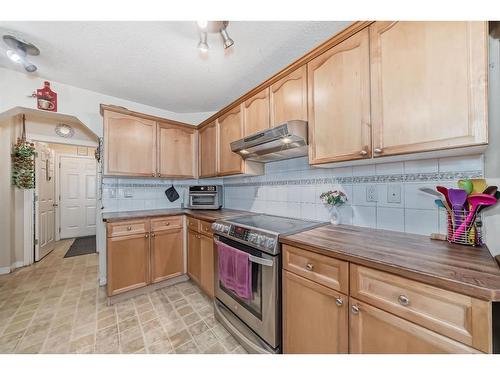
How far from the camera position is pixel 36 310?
1892 millimetres

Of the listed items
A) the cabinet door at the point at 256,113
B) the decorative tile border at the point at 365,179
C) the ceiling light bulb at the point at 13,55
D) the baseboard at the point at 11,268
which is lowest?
the baseboard at the point at 11,268

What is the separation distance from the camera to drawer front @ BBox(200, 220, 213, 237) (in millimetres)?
1981

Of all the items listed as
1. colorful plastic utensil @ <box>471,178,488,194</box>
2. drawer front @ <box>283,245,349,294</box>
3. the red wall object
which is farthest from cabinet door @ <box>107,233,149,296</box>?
colorful plastic utensil @ <box>471,178,488,194</box>

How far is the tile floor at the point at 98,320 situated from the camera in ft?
4.81

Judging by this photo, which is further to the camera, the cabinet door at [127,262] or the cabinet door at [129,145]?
the cabinet door at [129,145]

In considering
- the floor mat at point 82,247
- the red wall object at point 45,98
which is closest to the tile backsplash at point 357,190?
the red wall object at point 45,98

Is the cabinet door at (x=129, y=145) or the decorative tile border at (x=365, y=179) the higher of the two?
the cabinet door at (x=129, y=145)

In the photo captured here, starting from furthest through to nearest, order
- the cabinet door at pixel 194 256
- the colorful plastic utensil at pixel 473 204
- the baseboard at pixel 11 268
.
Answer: the baseboard at pixel 11 268, the cabinet door at pixel 194 256, the colorful plastic utensil at pixel 473 204

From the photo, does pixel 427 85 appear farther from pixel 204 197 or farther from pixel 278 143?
pixel 204 197

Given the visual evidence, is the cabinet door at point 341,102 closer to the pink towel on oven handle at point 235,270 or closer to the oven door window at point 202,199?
the pink towel on oven handle at point 235,270

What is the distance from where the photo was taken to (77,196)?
188 inches

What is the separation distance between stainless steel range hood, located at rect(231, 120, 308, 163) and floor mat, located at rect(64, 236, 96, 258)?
376 cm

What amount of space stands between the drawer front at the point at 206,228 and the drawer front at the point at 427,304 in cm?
139

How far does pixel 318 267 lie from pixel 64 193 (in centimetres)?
591
